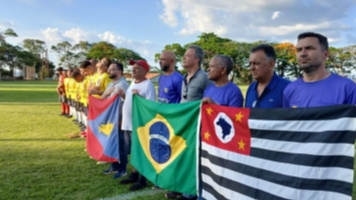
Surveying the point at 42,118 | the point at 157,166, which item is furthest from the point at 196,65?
the point at 42,118

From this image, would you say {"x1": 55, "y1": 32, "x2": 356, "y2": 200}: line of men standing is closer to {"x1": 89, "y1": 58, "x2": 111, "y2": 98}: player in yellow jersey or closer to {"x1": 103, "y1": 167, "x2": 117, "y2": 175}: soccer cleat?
{"x1": 103, "y1": 167, "x2": 117, "y2": 175}: soccer cleat

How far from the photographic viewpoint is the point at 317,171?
243 cm

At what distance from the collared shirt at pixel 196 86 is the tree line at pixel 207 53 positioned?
56.5 m

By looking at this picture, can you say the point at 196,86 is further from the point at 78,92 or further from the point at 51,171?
the point at 78,92

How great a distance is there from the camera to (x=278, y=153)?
8.82 feet

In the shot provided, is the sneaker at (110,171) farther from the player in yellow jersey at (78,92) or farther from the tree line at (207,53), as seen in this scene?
the tree line at (207,53)

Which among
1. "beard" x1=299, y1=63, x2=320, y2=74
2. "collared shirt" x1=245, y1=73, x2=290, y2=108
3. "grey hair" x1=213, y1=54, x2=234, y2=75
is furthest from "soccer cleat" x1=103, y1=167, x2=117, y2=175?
"beard" x1=299, y1=63, x2=320, y2=74

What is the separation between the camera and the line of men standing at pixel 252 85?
2.72 meters

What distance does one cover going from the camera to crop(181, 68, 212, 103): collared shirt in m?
4.22

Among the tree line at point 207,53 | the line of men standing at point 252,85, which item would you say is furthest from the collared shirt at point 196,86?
the tree line at point 207,53

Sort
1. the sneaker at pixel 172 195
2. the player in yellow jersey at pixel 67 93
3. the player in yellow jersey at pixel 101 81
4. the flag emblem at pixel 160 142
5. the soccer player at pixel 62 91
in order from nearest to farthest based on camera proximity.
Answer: the flag emblem at pixel 160 142, the sneaker at pixel 172 195, the player in yellow jersey at pixel 101 81, the player in yellow jersey at pixel 67 93, the soccer player at pixel 62 91

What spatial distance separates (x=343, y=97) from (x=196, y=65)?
2219 millimetres

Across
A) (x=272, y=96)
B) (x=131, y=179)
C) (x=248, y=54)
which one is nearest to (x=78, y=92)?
(x=131, y=179)

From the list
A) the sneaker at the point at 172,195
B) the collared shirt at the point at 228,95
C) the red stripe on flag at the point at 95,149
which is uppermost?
the collared shirt at the point at 228,95
